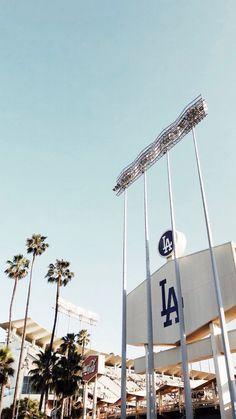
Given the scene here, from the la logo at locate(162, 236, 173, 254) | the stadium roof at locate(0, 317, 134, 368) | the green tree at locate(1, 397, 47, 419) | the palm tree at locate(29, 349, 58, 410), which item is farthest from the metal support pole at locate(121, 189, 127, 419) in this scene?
the stadium roof at locate(0, 317, 134, 368)

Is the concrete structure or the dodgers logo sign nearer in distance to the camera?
the concrete structure

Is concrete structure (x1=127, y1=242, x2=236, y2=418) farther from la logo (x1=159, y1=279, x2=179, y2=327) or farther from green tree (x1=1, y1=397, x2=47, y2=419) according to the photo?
green tree (x1=1, y1=397, x2=47, y2=419)

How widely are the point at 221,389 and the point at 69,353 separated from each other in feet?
87.1

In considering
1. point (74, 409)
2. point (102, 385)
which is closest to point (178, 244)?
point (74, 409)

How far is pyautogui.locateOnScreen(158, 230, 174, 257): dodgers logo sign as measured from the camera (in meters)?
30.9

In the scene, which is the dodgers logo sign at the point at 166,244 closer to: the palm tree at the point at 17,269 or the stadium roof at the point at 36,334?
the palm tree at the point at 17,269

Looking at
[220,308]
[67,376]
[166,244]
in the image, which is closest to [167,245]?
[166,244]

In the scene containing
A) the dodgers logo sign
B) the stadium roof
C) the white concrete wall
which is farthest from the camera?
the stadium roof

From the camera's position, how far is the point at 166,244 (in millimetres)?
31516

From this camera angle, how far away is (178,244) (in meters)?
30.5

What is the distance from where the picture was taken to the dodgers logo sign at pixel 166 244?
30.9 meters

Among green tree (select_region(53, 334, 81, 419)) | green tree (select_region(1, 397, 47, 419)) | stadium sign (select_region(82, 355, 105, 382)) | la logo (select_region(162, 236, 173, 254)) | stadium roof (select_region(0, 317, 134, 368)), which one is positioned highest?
stadium roof (select_region(0, 317, 134, 368))

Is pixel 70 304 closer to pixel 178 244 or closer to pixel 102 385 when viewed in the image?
pixel 102 385

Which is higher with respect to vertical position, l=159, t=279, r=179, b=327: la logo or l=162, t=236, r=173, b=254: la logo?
l=162, t=236, r=173, b=254: la logo
